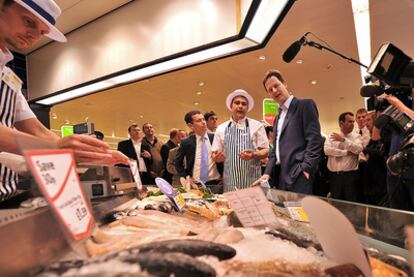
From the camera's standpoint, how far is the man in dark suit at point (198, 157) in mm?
3291

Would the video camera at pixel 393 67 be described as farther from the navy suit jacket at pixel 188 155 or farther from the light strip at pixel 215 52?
the navy suit jacket at pixel 188 155

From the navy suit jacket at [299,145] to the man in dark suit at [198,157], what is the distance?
3.28 feet

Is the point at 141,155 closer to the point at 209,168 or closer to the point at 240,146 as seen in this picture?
the point at 209,168

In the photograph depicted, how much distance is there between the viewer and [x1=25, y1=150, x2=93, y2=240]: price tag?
0.49m

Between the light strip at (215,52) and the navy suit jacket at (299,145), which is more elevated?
the light strip at (215,52)

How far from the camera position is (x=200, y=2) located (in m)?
3.19

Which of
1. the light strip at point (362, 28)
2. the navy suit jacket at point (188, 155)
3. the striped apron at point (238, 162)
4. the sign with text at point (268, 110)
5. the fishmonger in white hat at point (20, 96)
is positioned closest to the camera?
the fishmonger in white hat at point (20, 96)

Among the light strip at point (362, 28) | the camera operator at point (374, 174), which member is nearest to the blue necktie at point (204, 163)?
the camera operator at point (374, 174)

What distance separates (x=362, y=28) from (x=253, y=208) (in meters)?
4.86

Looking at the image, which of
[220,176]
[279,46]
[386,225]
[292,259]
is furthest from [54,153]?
[279,46]

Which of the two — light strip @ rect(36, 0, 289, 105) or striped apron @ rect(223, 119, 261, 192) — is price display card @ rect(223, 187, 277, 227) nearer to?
striped apron @ rect(223, 119, 261, 192)

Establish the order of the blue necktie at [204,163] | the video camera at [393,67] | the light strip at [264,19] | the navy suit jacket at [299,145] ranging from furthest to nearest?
the blue necktie at [204,163], the light strip at [264,19], the navy suit jacket at [299,145], the video camera at [393,67]

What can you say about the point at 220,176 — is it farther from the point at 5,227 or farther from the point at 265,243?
the point at 5,227

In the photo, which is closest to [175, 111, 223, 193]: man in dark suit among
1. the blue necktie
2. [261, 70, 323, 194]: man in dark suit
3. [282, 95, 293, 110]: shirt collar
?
the blue necktie
